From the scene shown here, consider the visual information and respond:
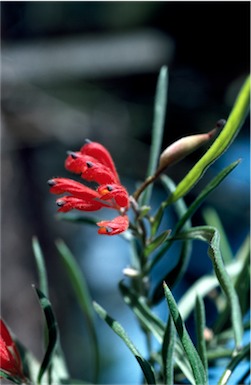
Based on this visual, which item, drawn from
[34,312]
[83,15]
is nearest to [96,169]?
[34,312]

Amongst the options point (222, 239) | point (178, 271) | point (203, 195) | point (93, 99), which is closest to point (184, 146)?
point (203, 195)

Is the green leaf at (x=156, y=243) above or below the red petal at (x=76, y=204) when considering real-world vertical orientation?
below

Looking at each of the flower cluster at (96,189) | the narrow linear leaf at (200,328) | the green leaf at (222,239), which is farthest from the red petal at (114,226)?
the green leaf at (222,239)

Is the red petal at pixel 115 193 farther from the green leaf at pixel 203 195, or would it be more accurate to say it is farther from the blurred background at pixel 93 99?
the blurred background at pixel 93 99

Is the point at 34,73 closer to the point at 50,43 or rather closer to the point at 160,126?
the point at 50,43

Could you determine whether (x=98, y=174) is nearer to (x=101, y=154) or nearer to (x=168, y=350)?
(x=101, y=154)

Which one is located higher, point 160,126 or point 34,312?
→ point 160,126

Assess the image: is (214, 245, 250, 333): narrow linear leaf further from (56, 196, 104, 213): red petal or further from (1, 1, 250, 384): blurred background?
(1, 1, 250, 384): blurred background
